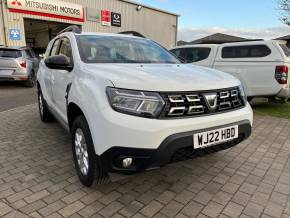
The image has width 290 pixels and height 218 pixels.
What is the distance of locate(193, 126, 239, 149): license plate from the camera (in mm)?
2371

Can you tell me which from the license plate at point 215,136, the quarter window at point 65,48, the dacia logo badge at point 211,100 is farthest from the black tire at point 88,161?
the dacia logo badge at point 211,100

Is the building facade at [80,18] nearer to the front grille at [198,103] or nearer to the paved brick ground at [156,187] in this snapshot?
the paved brick ground at [156,187]

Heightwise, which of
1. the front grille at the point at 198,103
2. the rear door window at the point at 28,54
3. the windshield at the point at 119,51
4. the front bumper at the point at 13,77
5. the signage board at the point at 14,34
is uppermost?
the signage board at the point at 14,34

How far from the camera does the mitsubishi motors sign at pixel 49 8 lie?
14.2m

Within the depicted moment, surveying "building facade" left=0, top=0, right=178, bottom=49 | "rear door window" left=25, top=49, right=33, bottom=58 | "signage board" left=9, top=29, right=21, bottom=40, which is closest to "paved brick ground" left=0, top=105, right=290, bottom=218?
"rear door window" left=25, top=49, right=33, bottom=58

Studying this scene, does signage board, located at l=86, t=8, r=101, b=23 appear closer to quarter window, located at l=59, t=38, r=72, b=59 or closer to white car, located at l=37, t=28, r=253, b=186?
quarter window, located at l=59, t=38, r=72, b=59

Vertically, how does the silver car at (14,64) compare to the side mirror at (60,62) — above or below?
below

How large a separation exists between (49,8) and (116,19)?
18.1 feet

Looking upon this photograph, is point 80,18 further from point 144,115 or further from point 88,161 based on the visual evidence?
point 144,115

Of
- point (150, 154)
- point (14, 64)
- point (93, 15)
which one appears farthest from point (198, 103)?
point (93, 15)

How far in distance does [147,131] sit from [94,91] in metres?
0.64

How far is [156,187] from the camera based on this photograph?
9.56 feet

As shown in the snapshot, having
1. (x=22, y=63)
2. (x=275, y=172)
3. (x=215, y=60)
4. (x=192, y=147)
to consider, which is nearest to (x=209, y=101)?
(x=192, y=147)

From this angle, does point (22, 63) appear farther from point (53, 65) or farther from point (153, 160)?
point (153, 160)
